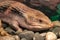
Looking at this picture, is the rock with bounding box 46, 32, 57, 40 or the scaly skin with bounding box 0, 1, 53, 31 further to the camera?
the scaly skin with bounding box 0, 1, 53, 31

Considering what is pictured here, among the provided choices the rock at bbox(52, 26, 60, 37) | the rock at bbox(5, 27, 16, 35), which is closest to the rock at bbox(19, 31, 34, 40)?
the rock at bbox(5, 27, 16, 35)

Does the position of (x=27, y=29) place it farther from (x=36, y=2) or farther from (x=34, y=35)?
(x=36, y=2)

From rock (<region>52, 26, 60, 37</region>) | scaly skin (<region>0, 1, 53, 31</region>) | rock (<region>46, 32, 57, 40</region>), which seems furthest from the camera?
scaly skin (<region>0, 1, 53, 31</region>)

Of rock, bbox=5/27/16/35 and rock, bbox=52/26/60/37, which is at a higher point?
rock, bbox=52/26/60/37

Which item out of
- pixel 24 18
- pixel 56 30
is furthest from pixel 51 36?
pixel 24 18

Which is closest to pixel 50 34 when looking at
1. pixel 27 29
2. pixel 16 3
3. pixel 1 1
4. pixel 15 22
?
pixel 27 29

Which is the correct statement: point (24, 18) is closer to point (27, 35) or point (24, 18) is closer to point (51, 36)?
point (27, 35)

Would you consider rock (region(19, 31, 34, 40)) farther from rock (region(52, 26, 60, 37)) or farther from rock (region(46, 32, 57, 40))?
rock (region(52, 26, 60, 37))

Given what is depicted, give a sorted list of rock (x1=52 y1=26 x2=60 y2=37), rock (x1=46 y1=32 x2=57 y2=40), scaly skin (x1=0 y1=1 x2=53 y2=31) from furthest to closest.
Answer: scaly skin (x1=0 y1=1 x2=53 y2=31) < rock (x1=52 y1=26 x2=60 y2=37) < rock (x1=46 y1=32 x2=57 y2=40)

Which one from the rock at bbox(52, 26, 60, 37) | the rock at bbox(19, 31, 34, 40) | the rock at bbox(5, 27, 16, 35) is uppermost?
the rock at bbox(52, 26, 60, 37)
